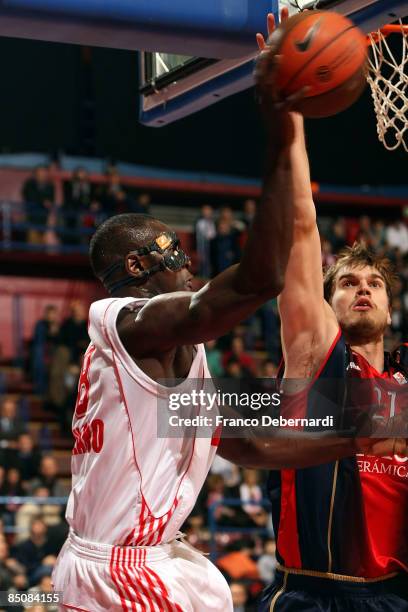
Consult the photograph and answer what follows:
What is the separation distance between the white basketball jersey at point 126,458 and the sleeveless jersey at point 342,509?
0.99 meters

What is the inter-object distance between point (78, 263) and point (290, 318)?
43.5 ft

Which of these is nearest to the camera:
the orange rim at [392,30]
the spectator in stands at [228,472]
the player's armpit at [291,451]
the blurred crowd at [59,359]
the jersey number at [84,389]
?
the jersey number at [84,389]

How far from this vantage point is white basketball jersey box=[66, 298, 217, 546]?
3.08 m

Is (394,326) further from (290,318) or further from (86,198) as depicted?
(290,318)

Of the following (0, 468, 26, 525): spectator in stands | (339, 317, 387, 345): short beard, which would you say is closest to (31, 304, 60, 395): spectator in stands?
(0, 468, 26, 525): spectator in stands

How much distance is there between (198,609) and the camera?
314 cm

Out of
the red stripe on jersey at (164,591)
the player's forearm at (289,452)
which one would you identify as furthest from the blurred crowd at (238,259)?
the red stripe on jersey at (164,591)

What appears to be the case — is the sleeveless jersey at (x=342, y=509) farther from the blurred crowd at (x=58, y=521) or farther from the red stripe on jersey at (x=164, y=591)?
the blurred crowd at (x=58, y=521)

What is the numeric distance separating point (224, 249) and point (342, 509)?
12206 millimetres

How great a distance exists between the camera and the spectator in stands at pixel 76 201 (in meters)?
16.7

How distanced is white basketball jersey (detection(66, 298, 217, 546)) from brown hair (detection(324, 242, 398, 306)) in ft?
4.95

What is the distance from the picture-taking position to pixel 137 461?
309 centimetres

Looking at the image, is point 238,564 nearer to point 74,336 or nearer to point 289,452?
point 74,336

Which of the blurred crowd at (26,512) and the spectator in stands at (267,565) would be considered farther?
the spectator in stands at (267,565)
